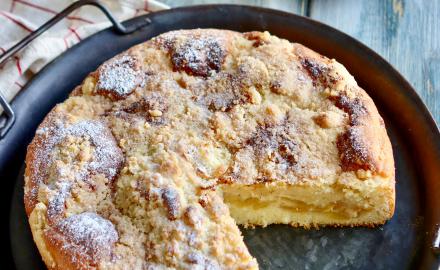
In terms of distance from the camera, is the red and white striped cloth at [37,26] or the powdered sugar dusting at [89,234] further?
the red and white striped cloth at [37,26]

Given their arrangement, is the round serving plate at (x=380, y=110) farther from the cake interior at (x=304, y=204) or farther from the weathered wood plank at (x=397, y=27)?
the weathered wood plank at (x=397, y=27)

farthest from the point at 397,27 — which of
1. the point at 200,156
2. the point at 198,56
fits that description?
the point at 200,156

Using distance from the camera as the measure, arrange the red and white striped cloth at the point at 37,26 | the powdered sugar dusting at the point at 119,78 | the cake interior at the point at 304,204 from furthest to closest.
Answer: the red and white striped cloth at the point at 37,26 → the powdered sugar dusting at the point at 119,78 → the cake interior at the point at 304,204

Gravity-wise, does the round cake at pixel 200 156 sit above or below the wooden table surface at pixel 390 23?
below

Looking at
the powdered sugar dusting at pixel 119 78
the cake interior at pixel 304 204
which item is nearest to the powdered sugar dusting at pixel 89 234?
the cake interior at pixel 304 204

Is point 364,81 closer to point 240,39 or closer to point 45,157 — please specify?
point 240,39

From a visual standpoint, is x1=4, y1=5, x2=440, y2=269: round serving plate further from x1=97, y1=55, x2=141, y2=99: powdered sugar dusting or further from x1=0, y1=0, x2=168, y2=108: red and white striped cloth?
x1=97, y1=55, x2=141, y2=99: powdered sugar dusting
